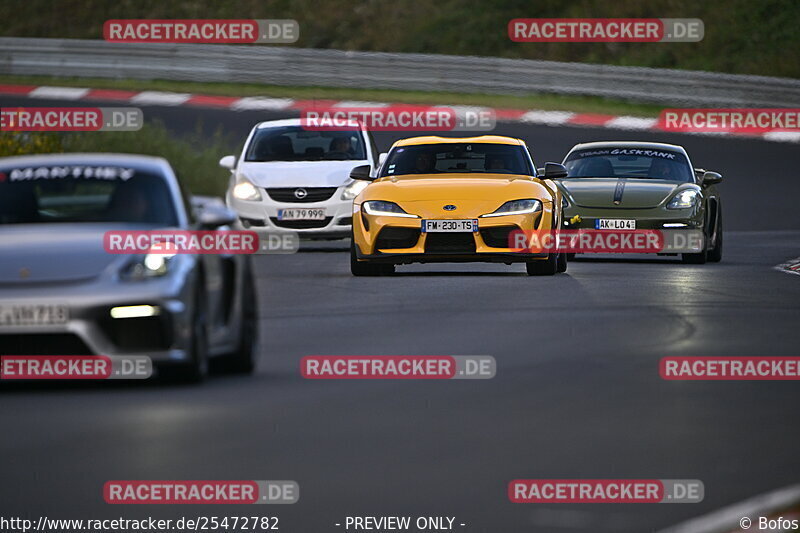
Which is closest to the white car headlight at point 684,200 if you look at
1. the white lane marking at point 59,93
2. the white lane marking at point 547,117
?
the white lane marking at point 547,117

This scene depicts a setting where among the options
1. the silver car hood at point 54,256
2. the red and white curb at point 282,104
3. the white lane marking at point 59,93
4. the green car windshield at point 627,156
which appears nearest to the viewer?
the silver car hood at point 54,256

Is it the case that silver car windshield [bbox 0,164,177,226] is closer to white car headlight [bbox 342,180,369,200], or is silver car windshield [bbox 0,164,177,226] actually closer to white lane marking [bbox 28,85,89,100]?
white car headlight [bbox 342,180,369,200]

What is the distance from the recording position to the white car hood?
24.2m

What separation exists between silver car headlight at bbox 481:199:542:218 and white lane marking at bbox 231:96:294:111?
1871cm

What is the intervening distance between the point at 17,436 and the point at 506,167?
11586 mm

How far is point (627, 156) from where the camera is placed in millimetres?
23578

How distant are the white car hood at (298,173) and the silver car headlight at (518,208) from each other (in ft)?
16.6

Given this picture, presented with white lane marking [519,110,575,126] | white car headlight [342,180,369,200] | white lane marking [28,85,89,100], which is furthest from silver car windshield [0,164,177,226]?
white lane marking [28,85,89,100]

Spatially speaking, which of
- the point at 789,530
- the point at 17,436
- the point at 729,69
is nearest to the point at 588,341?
the point at 17,436

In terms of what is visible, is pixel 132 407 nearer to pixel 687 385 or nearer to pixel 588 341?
pixel 687 385

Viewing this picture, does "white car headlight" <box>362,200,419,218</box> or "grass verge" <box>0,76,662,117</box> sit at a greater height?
"white car headlight" <box>362,200,419,218</box>

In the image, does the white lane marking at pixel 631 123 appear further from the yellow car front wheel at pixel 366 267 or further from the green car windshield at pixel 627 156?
the yellow car front wheel at pixel 366 267

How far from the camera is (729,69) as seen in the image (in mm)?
42719

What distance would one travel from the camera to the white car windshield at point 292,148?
25.3m
